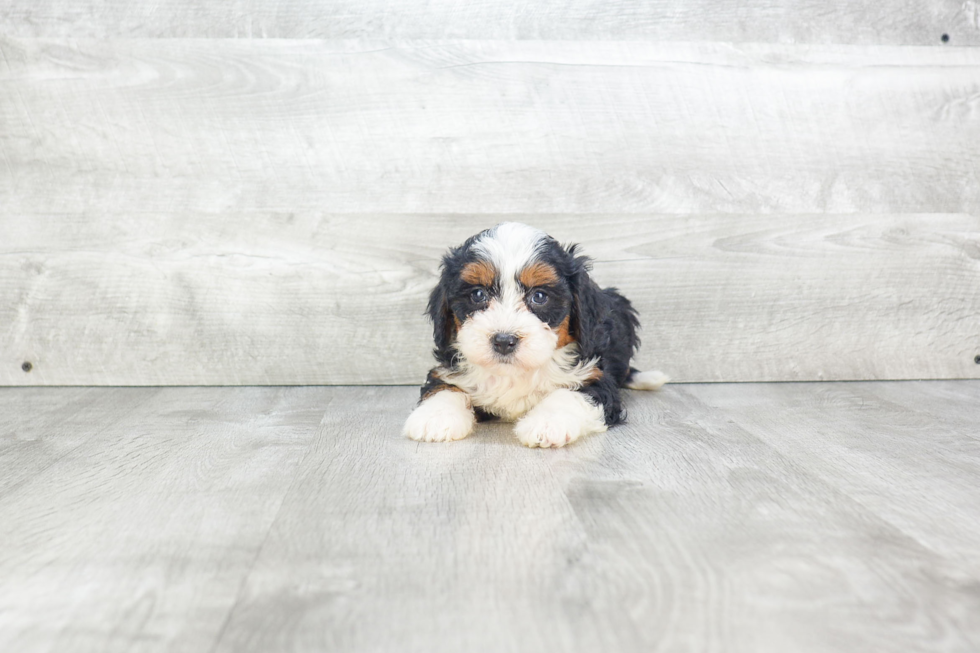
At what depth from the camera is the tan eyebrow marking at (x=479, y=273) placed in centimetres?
213

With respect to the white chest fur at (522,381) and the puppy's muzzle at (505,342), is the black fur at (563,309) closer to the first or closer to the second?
the white chest fur at (522,381)

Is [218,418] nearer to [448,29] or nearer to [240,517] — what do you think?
[240,517]

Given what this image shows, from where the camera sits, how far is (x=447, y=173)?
296 cm

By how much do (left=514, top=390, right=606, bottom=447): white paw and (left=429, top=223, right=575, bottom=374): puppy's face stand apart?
4.8 inches

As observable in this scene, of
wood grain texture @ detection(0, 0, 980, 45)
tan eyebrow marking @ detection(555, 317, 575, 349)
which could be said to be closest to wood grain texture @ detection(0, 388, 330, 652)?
tan eyebrow marking @ detection(555, 317, 575, 349)

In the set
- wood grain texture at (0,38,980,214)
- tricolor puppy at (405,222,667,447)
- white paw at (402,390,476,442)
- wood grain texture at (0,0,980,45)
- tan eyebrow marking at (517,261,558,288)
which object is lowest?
white paw at (402,390,476,442)

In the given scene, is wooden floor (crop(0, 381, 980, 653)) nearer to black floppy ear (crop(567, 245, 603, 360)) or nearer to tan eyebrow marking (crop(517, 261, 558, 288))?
black floppy ear (crop(567, 245, 603, 360))

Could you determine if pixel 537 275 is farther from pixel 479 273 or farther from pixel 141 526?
pixel 141 526

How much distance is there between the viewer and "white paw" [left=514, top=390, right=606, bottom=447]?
203 cm

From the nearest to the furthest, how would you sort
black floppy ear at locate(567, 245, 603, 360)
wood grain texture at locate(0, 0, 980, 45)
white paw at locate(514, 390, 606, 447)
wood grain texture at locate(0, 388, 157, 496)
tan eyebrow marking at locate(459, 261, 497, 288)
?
wood grain texture at locate(0, 388, 157, 496) < white paw at locate(514, 390, 606, 447) < tan eyebrow marking at locate(459, 261, 497, 288) < black floppy ear at locate(567, 245, 603, 360) < wood grain texture at locate(0, 0, 980, 45)

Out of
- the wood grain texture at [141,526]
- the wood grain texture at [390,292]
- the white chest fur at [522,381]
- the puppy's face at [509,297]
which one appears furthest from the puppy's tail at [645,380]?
the wood grain texture at [141,526]

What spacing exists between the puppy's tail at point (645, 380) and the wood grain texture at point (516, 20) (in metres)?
1.29

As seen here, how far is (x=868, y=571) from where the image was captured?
1.23m

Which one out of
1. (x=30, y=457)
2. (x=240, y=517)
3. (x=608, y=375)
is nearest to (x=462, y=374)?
(x=608, y=375)
